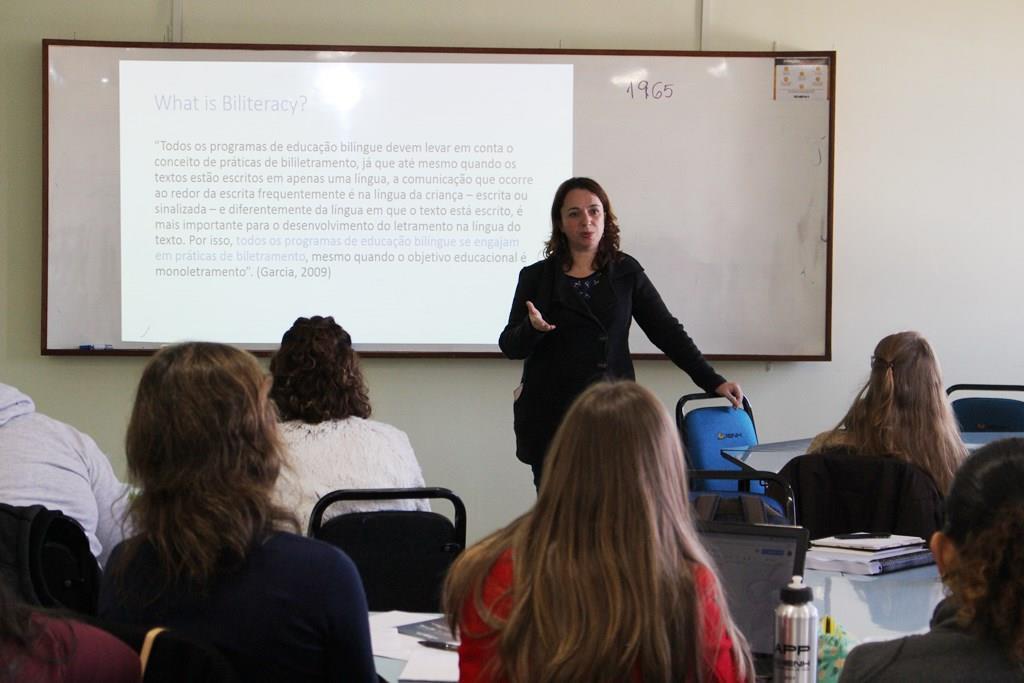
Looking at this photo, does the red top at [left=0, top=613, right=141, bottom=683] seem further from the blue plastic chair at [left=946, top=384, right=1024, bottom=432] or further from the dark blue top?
the blue plastic chair at [left=946, top=384, right=1024, bottom=432]

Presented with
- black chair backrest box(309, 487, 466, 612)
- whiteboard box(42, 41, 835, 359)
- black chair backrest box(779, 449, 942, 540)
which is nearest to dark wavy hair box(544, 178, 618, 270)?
whiteboard box(42, 41, 835, 359)

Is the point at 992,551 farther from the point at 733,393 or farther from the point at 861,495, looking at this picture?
the point at 733,393

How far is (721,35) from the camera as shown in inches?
202

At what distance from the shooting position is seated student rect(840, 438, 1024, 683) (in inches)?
48.9

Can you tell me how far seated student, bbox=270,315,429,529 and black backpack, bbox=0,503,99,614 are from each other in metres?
0.58

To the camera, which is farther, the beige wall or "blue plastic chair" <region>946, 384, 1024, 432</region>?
the beige wall

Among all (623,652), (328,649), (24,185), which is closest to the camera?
(623,652)

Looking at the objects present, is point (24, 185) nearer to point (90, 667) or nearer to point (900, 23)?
point (900, 23)

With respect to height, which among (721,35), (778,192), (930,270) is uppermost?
(721,35)

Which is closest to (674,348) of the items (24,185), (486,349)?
(486,349)

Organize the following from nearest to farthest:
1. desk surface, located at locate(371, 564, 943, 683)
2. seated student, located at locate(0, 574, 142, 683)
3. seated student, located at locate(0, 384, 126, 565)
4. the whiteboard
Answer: seated student, located at locate(0, 574, 142, 683) → desk surface, located at locate(371, 564, 943, 683) → seated student, located at locate(0, 384, 126, 565) → the whiteboard

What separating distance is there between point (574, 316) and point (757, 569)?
228cm

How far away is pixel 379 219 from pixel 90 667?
4.04 meters

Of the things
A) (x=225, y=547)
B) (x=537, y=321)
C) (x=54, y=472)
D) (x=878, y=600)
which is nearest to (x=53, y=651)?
(x=225, y=547)
